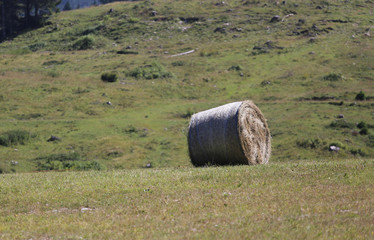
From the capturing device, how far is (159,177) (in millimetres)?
15391

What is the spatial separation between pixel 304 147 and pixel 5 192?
73.9ft

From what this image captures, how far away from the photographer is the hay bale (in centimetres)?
1947

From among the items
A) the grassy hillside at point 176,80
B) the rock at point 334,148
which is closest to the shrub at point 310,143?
the grassy hillside at point 176,80

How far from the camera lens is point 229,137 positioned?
1945 centimetres

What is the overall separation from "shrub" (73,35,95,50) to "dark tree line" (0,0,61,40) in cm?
2279

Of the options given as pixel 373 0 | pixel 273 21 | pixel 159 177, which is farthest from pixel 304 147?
pixel 373 0

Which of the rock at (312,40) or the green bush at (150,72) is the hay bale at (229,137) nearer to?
the green bush at (150,72)

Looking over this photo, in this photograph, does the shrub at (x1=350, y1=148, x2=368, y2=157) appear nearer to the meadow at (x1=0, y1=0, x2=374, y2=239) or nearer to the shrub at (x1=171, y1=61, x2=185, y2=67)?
the meadow at (x1=0, y1=0, x2=374, y2=239)

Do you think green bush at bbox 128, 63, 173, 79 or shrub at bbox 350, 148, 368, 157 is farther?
green bush at bbox 128, 63, 173, 79

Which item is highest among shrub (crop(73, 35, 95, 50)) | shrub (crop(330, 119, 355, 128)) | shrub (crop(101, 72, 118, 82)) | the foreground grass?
the foreground grass

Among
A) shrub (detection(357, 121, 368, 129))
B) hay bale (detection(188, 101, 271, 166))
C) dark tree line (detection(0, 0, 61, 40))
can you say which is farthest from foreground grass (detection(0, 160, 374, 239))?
dark tree line (detection(0, 0, 61, 40))

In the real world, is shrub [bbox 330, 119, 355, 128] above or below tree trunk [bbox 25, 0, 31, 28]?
above

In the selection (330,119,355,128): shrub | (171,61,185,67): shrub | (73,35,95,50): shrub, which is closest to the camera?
(330,119,355,128): shrub

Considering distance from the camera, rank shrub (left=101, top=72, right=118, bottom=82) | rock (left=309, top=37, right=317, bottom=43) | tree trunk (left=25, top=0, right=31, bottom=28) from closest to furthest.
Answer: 1. shrub (left=101, top=72, right=118, bottom=82)
2. rock (left=309, top=37, right=317, bottom=43)
3. tree trunk (left=25, top=0, right=31, bottom=28)
